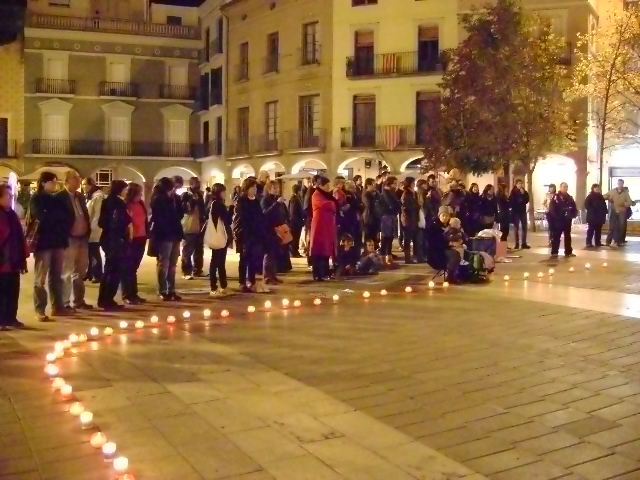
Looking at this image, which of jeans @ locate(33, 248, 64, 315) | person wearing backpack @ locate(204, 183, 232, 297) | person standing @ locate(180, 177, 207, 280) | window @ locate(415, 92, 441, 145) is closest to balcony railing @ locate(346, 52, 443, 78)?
window @ locate(415, 92, 441, 145)

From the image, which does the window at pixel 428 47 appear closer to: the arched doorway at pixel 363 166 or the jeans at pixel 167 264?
the arched doorway at pixel 363 166

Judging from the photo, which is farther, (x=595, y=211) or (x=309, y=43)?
(x=309, y=43)

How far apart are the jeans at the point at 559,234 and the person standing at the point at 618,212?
3108 mm

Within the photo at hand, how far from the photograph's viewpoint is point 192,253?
14648mm

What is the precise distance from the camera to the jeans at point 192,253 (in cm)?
1412

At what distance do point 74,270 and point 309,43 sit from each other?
27279 mm

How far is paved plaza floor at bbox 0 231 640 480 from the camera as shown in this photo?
191 inches

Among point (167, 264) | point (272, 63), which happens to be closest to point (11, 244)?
point (167, 264)

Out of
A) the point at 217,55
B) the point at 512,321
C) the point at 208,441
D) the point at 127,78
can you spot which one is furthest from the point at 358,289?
the point at 127,78

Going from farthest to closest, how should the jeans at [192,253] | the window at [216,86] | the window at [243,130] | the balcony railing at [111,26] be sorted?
the balcony railing at [111,26] < the window at [216,86] < the window at [243,130] < the jeans at [192,253]

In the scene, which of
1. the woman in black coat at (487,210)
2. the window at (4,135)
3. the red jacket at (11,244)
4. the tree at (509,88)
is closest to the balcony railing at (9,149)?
the window at (4,135)

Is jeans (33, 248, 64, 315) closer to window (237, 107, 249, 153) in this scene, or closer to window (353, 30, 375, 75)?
window (353, 30, 375, 75)

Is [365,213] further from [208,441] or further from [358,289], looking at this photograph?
[208,441]

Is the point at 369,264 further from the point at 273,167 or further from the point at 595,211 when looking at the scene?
the point at 273,167
